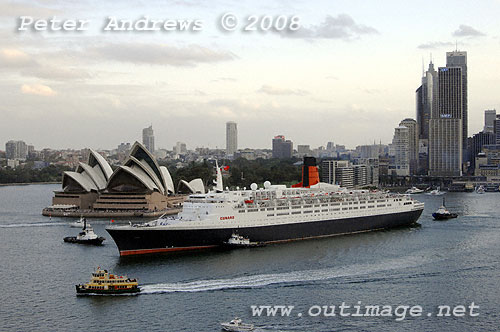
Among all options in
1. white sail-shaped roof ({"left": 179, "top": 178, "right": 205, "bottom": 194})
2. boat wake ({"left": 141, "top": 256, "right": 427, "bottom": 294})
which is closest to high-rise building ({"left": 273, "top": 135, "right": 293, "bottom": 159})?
white sail-shaped roof ({"left": 179, "top": 178, "right": 205, "bottom": 194})

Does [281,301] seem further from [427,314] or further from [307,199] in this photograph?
[307,199]

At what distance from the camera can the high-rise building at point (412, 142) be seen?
384 feet

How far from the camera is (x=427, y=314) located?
16.2m

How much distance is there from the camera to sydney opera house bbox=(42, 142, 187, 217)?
1649 inches

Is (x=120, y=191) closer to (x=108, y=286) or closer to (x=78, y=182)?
(x=78, y=182)

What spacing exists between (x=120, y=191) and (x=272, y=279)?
82.5ft

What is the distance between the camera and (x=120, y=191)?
42.7m

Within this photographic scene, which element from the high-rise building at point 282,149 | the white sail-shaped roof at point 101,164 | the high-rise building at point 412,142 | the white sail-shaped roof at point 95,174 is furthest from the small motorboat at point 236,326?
the high-rise building at point 282,149

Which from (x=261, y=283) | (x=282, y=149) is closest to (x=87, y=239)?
(x=261, y=283)

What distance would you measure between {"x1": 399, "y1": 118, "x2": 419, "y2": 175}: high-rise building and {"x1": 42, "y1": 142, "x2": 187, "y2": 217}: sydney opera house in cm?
7946

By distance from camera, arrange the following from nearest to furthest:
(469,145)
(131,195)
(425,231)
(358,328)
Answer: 1. (358,328)
2. (425,231)
3. (131,195)
4. (469,145)

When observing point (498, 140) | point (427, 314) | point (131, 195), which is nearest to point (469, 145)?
point (498, 140)

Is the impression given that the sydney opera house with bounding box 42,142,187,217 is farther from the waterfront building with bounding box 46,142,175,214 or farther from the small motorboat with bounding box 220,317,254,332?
the small motorboat with bounding box 220,317,254,332

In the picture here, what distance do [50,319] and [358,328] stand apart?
7.66 metres
